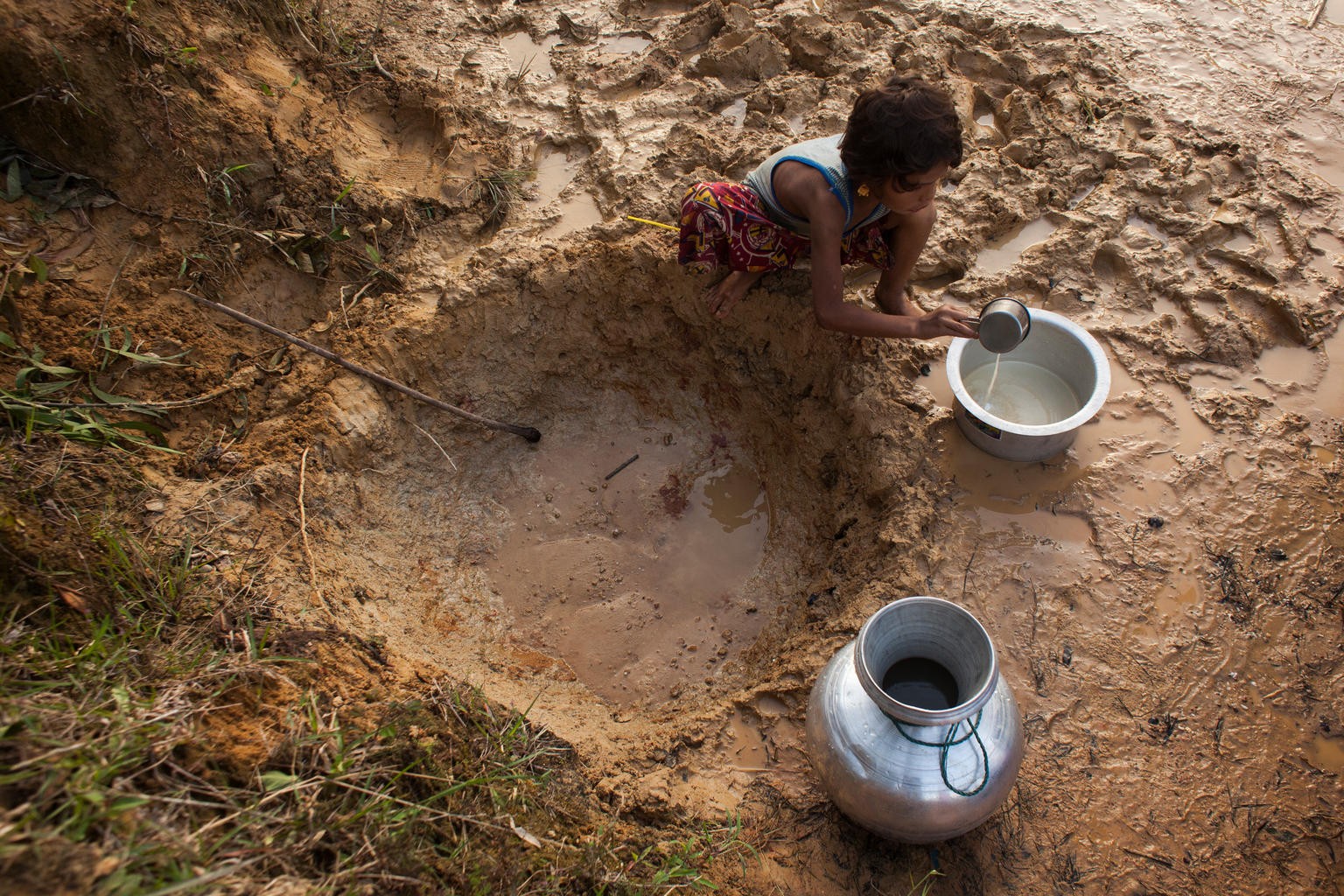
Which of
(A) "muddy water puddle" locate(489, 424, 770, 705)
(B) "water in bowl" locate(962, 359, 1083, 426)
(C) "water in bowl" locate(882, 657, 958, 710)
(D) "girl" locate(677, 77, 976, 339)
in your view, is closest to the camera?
(C) "water in bowl" locate(882, 657, 958, 710)

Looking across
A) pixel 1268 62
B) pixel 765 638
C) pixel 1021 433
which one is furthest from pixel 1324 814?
pixel 1268 62

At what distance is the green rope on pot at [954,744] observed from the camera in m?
1.83

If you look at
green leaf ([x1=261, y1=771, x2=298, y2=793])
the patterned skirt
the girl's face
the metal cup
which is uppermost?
the girl's face

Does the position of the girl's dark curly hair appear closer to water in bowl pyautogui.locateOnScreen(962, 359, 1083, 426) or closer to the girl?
the girl

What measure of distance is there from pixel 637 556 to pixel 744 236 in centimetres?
141

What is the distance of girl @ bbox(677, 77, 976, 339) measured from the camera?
221 centimetres

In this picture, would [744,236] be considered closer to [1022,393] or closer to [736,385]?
[736,385]

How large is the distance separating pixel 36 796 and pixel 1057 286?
11.6ft

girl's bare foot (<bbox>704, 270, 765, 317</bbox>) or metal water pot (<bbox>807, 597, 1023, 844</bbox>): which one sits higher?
girl's bare foot (<bbox>704, 270, 765, 317</bbox>)

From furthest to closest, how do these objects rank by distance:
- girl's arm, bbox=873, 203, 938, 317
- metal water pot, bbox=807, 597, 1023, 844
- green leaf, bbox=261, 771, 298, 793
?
girl's arm, bbox=873, 203, 938, 317
metal water pot, bbox=807, 597, 1023, 844
green leaf, bbox=261, 771, 298, 793

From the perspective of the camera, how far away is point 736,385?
3.32 m

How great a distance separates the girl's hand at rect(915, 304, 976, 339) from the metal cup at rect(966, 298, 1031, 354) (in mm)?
31

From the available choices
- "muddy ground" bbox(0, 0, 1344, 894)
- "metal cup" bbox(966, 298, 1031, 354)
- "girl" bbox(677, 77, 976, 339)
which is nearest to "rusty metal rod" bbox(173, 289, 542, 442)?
"muddy ground" bbox(0, 0, 1344, 894)

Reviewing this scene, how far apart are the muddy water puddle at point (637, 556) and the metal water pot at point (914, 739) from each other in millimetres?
940
